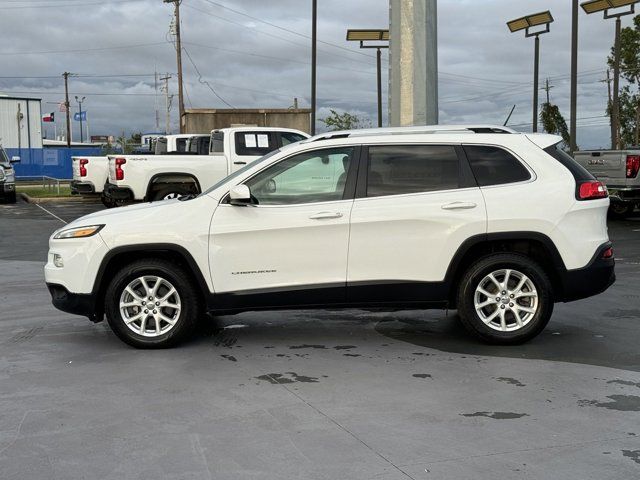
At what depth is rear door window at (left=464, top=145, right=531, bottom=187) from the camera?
649 centimetres

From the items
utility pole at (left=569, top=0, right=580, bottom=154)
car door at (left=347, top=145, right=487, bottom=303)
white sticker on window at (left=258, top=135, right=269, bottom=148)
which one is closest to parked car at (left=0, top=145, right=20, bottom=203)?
white sticker on window at (left=258, top=135, right=269, bottom=148)

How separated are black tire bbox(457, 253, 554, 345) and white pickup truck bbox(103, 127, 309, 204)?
9.97m

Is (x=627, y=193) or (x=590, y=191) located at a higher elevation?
(x=590, y=191)

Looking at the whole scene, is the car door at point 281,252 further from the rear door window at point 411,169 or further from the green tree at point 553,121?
the green tree at point 553,121

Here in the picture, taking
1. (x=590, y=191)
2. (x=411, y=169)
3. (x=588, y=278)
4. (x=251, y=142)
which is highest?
(x=251, y=142)

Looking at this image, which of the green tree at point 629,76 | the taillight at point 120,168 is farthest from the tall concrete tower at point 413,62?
the green tree at point 629,76

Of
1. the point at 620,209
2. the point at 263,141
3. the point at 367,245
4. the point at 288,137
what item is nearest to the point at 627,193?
the point at 620,209

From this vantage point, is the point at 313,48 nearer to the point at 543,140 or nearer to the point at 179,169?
the point at 179,169

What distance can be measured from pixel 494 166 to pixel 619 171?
1199cm

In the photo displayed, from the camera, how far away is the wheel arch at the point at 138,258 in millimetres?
6398

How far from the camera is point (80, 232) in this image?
654 cm

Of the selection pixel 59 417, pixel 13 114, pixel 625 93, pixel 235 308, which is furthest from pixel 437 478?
pixel 13 114

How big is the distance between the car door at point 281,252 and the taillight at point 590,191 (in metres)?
1.95

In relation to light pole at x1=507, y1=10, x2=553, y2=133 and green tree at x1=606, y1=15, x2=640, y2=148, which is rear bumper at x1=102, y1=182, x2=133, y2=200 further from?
green tree at x1=606, y1=15, x2=640, y2=148
